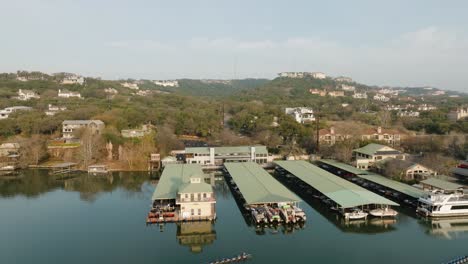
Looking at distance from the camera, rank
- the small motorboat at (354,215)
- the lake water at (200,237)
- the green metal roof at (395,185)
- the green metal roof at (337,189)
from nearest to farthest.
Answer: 1. the lake water at (200,237)
2. the small motorboat at (354,215)
3. the green metal roof at (337,189)
4. the green metal roof at (395,185)

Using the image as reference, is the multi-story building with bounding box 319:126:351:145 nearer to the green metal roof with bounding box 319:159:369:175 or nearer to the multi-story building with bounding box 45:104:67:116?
the green metal roof with bounding box 319:159:369:175

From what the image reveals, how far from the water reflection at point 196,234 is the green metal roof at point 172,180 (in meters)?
2.12

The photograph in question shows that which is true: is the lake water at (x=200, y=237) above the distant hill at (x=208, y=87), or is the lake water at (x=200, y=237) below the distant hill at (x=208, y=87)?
below

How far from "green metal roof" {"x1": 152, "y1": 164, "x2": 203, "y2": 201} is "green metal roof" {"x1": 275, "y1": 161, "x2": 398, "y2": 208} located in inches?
257

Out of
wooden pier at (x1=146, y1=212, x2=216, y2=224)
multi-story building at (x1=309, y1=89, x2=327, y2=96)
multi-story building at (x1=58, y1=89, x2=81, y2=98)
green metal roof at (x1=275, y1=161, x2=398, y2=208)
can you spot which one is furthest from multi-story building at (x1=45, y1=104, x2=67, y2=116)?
multi-story building at (x1=309, y1=89, x2=327, y2=96)

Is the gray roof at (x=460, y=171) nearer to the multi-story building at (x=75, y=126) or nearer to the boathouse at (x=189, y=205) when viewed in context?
the boathouse at (x=189, y=205)

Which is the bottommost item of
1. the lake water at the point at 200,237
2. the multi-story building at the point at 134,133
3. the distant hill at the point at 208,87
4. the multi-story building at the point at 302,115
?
the lake water at the point at 200,237

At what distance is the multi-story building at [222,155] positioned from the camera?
31.5 metres

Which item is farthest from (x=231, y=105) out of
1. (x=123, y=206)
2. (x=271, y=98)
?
(x=123, y=206)

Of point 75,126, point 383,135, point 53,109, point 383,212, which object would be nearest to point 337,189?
point 383,212

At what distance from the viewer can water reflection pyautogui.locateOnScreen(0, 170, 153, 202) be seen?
24502mm

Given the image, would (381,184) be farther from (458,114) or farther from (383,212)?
(458,114)

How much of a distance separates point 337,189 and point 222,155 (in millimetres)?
12871

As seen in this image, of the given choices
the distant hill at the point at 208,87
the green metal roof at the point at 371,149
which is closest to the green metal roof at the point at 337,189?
the green metal roof at the point at 371,149
